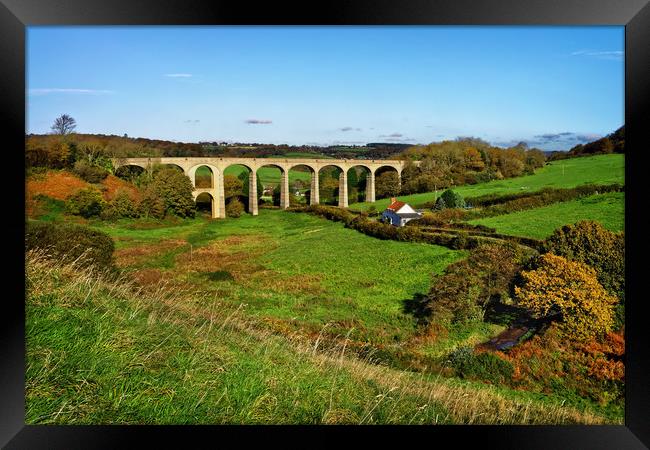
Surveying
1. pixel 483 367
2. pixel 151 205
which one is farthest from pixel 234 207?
pixel 483 367

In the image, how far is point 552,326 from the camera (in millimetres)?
6406

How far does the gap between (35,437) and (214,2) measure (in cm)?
317

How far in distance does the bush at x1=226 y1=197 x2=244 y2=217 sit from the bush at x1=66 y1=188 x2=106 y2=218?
1.96 m

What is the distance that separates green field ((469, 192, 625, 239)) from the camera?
306 inches

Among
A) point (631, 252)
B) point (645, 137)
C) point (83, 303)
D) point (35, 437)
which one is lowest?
point (35, 437)

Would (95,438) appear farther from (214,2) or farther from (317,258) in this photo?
(317,258)

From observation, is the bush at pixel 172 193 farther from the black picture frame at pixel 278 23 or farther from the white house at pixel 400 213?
the black picture frame at pixel 278 23

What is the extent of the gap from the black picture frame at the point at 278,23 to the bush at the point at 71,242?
2575 millimetres

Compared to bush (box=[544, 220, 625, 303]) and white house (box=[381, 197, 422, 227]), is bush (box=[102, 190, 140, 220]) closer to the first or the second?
white house (box=[381, 197, 422, 227])

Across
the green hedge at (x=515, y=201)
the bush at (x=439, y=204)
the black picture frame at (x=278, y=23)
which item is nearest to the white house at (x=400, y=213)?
the bush at (x=439, y=204)

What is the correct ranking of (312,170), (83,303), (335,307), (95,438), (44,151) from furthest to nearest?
(312,170), (335,307), (44,151), (83,303), (95,438)

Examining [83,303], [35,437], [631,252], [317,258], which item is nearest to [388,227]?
[317,258]

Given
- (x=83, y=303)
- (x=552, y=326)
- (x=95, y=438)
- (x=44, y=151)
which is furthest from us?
(x=44, y=151)

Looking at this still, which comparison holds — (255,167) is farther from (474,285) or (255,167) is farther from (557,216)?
(557,216)
